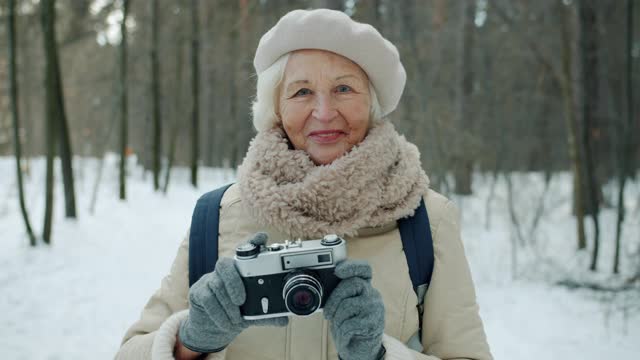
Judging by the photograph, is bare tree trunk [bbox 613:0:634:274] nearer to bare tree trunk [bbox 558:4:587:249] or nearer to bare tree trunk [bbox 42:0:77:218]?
bare tree trunk [bbox 558:4:587:249]

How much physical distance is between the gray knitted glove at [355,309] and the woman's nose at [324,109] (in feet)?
1.71

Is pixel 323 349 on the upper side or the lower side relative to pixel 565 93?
lower

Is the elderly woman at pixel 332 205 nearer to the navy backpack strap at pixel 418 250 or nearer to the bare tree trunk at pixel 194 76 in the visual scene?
the navy backpack strap at pixel 418 250

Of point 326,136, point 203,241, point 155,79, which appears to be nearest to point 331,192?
point 326,136

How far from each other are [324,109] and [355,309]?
639mm

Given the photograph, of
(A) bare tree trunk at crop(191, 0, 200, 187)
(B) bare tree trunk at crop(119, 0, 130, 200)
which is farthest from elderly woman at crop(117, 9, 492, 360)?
(A) bare tree trunk at crop(191, 0, 200, 187)

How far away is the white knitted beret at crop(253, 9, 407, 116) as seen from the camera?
150cm

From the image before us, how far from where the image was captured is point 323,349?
140 cm

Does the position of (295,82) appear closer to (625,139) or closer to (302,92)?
(302,92)

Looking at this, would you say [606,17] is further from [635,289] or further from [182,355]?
[182,355]

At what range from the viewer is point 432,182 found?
766cm

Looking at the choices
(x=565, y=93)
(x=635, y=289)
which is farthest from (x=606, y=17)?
(x=635, y=289)

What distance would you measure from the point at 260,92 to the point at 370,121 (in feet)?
1.27

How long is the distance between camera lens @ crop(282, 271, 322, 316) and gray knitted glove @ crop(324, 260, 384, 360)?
5 cm
